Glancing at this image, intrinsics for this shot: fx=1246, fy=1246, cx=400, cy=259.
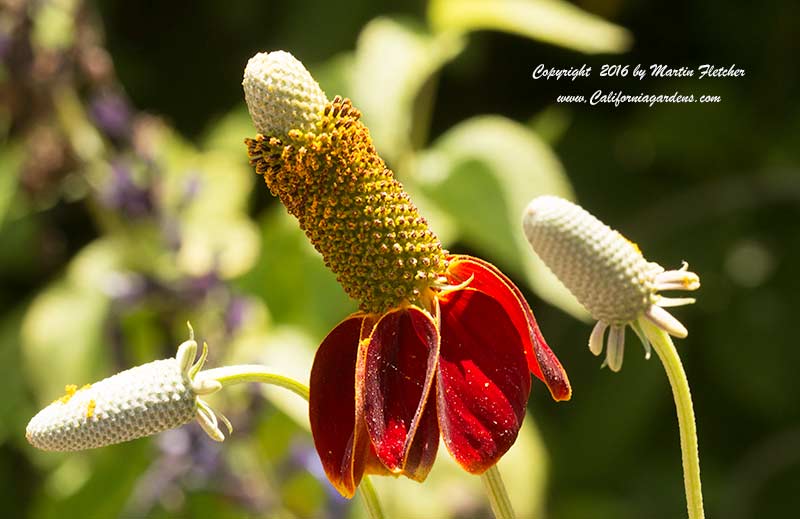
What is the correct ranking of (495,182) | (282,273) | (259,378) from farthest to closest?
1. (282,273)
2. (495,182)
3. (259,378)

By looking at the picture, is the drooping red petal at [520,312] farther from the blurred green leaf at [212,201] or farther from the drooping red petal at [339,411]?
the blurred green leaf at [212,201]

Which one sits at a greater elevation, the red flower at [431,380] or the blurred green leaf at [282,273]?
the red flower at [431,380]

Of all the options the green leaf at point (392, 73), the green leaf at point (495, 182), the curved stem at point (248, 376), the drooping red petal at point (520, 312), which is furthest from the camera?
the green leaf at point (392, 73)

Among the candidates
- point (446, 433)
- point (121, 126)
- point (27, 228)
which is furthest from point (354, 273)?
point (27, 228)

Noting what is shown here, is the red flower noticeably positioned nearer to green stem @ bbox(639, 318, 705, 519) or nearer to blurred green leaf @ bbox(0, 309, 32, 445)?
green stem @ bbox(639, 318, 705, 519)

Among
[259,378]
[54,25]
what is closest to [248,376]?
[259,378]

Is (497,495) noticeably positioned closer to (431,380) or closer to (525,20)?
(431,380)

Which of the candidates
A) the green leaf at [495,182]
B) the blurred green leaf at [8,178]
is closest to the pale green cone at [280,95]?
the green leaf at [495,182]
